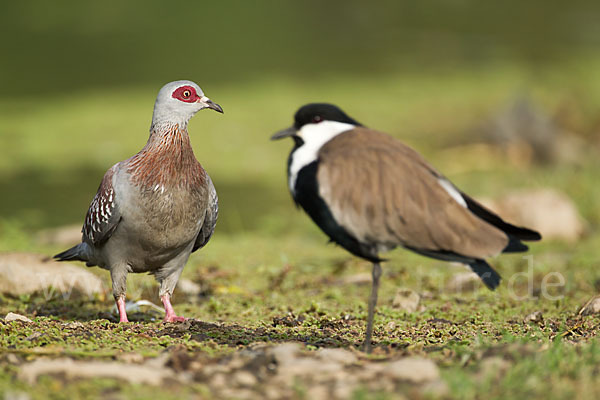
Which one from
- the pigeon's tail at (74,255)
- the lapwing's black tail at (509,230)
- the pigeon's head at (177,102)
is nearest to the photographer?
the lapwing's black tail at (509,230)

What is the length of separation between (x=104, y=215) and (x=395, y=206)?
1.93 m

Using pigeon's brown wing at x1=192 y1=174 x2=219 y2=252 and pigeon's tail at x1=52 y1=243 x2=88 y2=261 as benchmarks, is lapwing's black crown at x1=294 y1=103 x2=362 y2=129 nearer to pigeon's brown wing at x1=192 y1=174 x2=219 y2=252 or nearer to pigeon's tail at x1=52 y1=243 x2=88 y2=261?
pigeon's brown wing at x1=192 y1=174 x2=219 y2=252

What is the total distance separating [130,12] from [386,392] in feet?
73.8

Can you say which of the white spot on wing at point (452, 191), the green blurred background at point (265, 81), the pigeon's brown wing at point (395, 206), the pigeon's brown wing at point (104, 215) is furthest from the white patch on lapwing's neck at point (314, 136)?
the green blurred background at point (265, 81)

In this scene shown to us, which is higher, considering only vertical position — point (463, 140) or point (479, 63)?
point (479, 63)

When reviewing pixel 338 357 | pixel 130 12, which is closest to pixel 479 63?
pixel 130 12

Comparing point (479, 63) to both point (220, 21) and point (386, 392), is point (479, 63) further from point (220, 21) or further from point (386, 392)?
point (386, 392)

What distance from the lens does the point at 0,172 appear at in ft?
34.9

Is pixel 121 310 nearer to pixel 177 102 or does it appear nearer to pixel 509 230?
pixel 177 102

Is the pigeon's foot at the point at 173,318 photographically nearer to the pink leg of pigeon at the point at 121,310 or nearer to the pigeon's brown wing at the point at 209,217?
the pink leg of pigeon at the point at 121,310

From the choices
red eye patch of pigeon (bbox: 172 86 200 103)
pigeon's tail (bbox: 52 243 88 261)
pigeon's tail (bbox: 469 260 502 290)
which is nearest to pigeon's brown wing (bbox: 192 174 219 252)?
red eye patch of pigeon (bbox: 172 86 200 103)

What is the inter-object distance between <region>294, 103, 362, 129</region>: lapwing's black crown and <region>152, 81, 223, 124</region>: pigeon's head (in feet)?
3.50

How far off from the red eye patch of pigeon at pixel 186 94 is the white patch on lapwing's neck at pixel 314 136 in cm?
110

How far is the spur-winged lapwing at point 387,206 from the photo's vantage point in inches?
151
